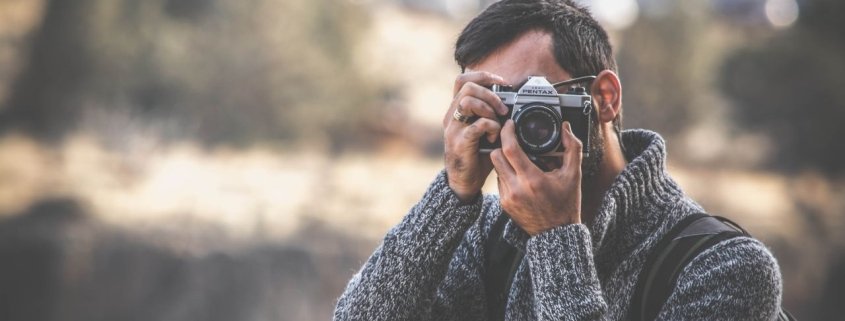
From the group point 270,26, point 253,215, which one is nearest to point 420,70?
point 270,26

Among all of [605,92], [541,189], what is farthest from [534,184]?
[605,92]

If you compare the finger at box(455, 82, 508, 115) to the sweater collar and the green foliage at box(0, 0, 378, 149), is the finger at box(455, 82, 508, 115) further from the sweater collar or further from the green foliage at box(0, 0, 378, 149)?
the green foliage at box(0, 0, 378, 149)

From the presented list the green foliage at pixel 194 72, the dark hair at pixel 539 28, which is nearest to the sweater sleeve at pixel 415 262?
the dark hair at pixel 539 28

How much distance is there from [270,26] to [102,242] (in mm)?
4995

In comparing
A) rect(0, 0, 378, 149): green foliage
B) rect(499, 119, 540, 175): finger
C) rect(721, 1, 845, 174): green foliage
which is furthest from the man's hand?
rect(721, 1, 845, 174): green foliage

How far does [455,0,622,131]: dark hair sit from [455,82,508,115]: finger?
136 millimetres

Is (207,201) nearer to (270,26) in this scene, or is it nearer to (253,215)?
(253,215)

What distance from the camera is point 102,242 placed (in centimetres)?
984

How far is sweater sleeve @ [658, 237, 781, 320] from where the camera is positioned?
51.0 inches

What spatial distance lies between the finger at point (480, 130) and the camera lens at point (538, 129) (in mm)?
46

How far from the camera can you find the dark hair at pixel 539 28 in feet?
5.22

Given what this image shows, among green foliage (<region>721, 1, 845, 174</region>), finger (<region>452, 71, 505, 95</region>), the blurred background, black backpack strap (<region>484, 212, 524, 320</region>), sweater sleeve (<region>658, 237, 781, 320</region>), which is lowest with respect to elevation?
sweater sleeve (<region>658, 237, 781, 320</region>)

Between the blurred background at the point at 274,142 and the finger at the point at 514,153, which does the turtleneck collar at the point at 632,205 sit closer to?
the finger at the point at 514,153

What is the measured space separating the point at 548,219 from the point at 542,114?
0.68 ft
